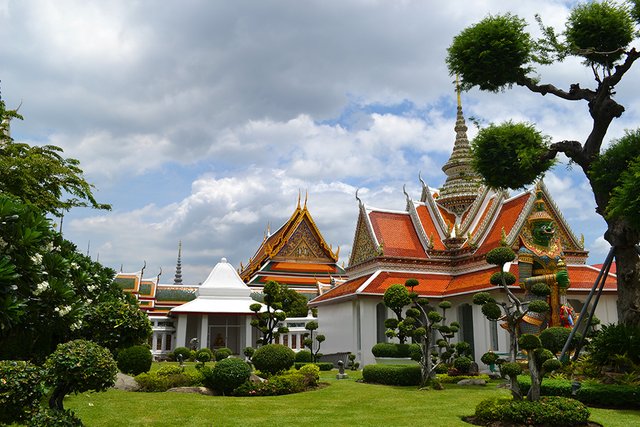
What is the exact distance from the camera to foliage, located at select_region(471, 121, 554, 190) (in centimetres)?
1412

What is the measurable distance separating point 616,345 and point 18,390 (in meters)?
11.1

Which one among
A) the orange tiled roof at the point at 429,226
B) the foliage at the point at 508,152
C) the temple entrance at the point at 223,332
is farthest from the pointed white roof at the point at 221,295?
the foliage at the point at 508,152

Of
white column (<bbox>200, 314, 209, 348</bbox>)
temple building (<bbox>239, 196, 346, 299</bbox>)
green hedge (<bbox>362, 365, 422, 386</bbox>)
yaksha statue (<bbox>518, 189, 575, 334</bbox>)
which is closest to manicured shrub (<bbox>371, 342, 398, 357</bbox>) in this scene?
green hedge (<bbox>362, 365, 422, 386</bbox>)

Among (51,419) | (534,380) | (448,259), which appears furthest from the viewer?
(448,259)

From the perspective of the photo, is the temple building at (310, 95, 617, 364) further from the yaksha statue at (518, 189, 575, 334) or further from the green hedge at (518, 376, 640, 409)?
A: the green hedge at (518, 376, 640, 409)

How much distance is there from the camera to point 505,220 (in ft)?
75.8

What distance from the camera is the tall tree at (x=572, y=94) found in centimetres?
1235

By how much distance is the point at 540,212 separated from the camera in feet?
56.7

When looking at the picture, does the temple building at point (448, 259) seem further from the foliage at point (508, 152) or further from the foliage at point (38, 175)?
the foliage at point (38, 175)

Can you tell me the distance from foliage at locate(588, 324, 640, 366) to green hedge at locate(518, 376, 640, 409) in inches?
47.3

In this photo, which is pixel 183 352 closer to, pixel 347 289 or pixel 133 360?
pixel 347 289

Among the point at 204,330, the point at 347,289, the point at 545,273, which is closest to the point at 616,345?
the point at 545,273

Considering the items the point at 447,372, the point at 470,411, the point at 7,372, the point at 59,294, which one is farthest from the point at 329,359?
Answer: the point at 7,372

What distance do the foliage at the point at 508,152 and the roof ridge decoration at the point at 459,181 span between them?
11.5 metres
